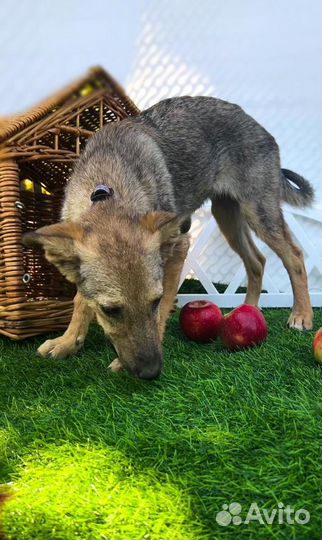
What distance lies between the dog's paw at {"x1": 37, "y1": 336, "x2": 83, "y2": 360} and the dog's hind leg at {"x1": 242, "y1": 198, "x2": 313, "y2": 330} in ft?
5.46

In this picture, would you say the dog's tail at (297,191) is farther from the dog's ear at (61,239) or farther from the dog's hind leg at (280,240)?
the dog's ear at (61,239)

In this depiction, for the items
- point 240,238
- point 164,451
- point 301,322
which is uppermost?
point 164,451

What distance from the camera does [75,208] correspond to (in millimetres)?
2777

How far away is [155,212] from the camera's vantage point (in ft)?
8.27

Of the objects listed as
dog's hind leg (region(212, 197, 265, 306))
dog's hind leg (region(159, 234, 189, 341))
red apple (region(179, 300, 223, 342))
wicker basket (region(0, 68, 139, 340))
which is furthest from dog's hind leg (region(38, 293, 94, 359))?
dog's hind leg (region(212, 197, 265, 306))

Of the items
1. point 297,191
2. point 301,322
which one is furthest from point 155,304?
point 297,191

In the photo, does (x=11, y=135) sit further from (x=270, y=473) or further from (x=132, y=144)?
(x=270, y=473)

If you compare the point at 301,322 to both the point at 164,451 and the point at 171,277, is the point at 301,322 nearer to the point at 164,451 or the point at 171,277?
the point at 171,277

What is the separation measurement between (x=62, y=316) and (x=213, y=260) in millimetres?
2438

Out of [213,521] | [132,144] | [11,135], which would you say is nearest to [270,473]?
[213,521]

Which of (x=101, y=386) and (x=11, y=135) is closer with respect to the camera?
(x=101, y=386)

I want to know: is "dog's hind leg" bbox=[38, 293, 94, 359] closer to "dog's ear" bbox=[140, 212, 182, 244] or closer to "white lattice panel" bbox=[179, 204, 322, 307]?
"dog's ear" bbox=[140, 212, 182, 244]

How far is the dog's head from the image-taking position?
2209mm

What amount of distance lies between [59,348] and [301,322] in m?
1.75
